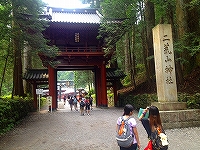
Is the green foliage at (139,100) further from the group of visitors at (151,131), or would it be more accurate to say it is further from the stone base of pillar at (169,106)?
the group of visitors at (151,131)

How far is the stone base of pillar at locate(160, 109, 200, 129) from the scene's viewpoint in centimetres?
823

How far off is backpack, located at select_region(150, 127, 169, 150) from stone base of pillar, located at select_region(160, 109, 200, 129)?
16.4ft

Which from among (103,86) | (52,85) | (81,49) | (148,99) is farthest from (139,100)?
(52,85)

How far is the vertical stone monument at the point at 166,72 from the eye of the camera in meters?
8.76

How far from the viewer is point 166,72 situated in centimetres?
894

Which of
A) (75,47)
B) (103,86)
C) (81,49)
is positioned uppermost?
(75,47)

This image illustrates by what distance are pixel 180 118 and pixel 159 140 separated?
5.57 meters

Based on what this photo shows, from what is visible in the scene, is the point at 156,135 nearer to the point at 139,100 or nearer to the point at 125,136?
the point at 125,136

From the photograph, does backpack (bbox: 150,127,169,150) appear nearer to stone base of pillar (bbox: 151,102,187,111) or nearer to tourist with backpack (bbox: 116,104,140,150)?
tourist with backpack (bbox: 116,104,140,150)

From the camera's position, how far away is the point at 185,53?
12.5 meters

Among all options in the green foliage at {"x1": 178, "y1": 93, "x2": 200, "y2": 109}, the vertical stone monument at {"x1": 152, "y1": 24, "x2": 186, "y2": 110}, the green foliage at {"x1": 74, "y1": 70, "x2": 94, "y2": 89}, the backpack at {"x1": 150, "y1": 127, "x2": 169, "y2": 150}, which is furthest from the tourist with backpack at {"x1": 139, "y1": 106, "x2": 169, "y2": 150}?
the green foliage at {"x1": 74, "y1": 70, "x2": 94, "y2": 89}

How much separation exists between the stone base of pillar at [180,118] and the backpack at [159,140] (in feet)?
16.4

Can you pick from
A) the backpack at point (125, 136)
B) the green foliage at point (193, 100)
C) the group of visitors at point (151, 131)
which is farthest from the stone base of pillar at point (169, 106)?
the backpack at point (125, 136)

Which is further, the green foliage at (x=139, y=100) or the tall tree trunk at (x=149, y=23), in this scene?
the tall tree trunk at (x=149, y=23)
